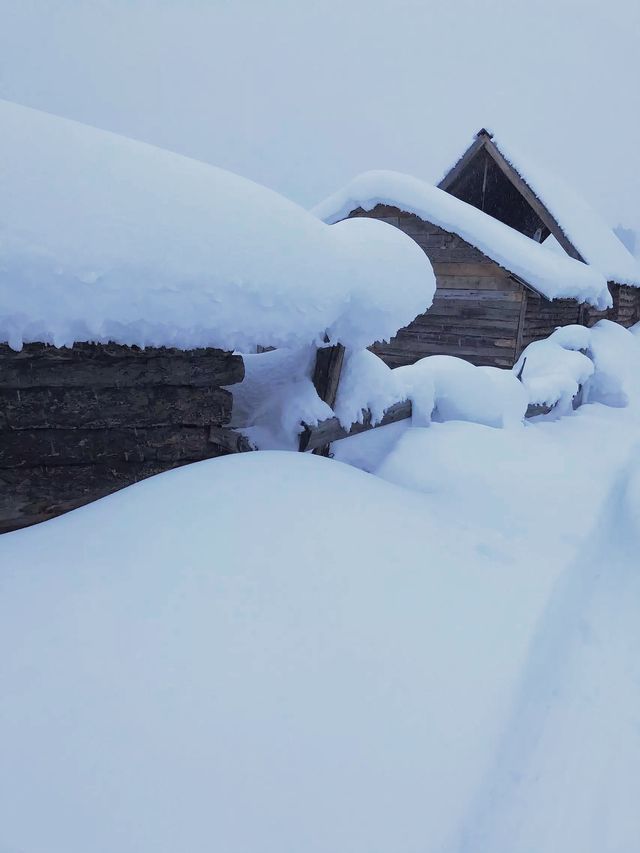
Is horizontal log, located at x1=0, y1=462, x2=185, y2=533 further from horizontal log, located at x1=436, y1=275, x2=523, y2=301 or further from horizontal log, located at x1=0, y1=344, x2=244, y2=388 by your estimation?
horizontal log, located at x1=436, y1=275, x2=523, y2=301

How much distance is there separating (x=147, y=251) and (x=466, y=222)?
8069mm

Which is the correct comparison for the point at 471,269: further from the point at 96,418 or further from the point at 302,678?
the point at 302,678

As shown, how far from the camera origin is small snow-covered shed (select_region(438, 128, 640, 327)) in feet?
34.9

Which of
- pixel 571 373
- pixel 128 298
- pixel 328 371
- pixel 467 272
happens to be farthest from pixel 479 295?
pixel 128 298

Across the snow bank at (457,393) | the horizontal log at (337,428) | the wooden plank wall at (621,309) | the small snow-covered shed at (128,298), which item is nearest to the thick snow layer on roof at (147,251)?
the small snow-covered shed at (128,298)

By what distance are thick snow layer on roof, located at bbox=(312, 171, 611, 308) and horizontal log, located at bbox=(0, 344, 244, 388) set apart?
24.5ft

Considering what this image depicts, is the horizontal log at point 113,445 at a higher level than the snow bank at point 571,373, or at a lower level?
lower

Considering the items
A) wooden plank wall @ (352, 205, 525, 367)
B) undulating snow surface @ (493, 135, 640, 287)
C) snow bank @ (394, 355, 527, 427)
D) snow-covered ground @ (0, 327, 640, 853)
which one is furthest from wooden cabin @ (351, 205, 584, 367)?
snow-covered ground @ (0, 327, 640, 853)

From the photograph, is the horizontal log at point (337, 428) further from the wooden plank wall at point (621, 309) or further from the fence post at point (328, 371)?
the wooden plank wall at point (621, 309)

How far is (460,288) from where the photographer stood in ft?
31.8

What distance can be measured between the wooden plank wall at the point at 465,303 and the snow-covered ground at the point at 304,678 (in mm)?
7346

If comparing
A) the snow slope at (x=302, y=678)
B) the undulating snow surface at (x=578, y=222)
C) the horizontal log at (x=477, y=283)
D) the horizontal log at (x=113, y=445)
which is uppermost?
the undulating snow surface at (x=578, y=222)

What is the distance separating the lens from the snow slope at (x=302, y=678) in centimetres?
127

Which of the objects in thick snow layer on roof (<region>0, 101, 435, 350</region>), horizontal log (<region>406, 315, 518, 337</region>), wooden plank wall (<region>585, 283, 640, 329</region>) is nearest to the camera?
thick snow layer on roof (<region>0, 101, 435, 350</region>)
